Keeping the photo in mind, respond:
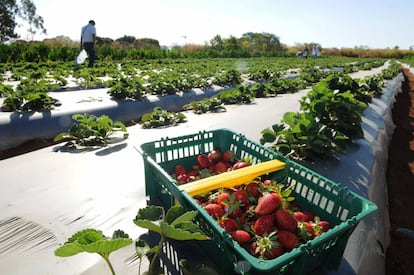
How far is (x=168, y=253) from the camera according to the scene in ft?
4.15

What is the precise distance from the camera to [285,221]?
1.15 m

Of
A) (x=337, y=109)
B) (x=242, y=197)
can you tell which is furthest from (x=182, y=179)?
(x=337, y=109)

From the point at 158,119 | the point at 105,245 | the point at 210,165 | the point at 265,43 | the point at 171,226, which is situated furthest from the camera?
the point at 265,43

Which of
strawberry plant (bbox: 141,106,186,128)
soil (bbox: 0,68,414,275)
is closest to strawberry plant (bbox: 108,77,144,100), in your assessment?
soil (bbox: 0,68,414,275)

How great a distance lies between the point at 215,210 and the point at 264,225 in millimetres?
226

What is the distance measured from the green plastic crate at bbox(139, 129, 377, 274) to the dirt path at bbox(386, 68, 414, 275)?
3.36ft

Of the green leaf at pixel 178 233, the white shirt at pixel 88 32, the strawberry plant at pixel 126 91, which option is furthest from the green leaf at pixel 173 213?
the white shirt at pixel 88 32

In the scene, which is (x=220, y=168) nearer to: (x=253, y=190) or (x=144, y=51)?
(x=253, y=190)

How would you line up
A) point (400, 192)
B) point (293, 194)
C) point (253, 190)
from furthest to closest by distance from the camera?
point (400, 192) → point (293, 194) → point (253, 190)

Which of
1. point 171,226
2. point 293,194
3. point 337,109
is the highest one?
point 337,109

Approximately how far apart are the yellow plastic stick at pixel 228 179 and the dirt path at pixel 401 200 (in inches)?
48.9

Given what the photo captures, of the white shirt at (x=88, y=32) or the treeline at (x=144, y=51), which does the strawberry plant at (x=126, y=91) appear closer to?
the white shirt at (x=88, y=32)

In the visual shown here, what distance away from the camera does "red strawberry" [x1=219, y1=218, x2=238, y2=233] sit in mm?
1188

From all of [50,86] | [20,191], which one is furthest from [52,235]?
[50,86]
